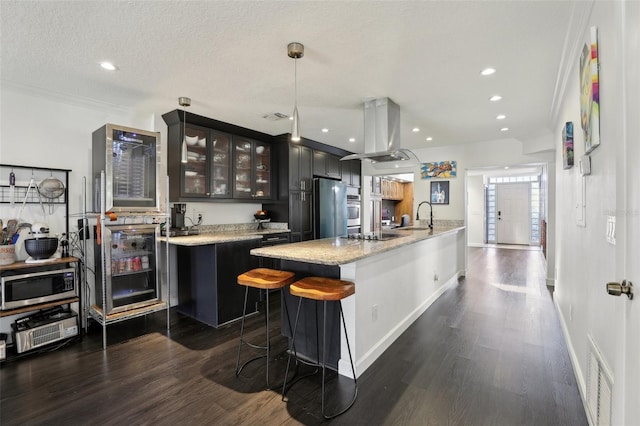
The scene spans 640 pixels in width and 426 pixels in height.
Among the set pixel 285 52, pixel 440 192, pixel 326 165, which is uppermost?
pixel 285 52

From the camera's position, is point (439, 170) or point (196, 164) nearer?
point (196, 164)

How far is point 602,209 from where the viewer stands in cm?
148

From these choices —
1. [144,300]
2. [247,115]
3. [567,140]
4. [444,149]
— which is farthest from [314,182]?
[567,140]

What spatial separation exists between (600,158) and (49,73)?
12.9 ft

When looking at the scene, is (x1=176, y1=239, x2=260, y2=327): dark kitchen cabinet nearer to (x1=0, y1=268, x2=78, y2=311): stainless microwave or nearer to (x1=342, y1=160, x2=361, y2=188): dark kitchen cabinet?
(x1=0, y1=268, x2=78, y2=311): stainless microwave

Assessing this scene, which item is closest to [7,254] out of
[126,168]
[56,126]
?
[126,168]

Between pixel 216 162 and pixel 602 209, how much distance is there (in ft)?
12.4

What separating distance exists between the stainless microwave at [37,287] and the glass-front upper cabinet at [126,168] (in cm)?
69

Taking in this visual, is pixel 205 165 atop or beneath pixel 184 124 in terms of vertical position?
beneath

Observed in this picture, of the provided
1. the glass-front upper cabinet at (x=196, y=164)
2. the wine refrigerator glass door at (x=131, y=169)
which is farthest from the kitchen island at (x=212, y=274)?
the glass-front upper cabinet at (x=196, y=164)

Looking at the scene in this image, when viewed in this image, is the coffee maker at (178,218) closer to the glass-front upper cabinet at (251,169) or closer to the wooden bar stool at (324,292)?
the glass-front upper cabinet at (251,169)

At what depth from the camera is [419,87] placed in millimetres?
2832

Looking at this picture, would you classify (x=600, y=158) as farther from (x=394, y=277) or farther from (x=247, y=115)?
(x=247, y=115)

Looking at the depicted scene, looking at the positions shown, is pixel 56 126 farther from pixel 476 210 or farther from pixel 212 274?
pixel 476 210
